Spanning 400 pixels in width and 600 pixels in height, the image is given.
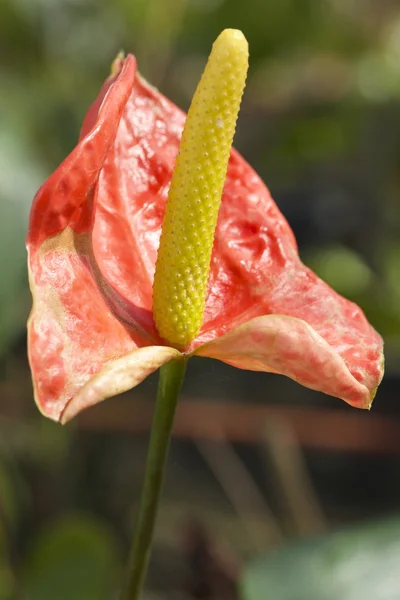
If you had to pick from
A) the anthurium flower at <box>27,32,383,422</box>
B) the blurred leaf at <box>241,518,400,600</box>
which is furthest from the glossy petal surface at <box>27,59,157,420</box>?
the blurred leaf at <box>241,518,400,600</box>

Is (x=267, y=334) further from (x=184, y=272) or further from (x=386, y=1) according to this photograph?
(x=386, y=1)

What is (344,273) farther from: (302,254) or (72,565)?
(72,565)

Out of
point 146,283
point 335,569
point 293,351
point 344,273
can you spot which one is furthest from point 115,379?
point 344,273

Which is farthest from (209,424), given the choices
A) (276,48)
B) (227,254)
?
(227,254)

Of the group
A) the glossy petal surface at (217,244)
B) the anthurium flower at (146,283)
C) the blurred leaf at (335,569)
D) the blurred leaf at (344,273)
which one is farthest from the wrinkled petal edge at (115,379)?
the blurred leaf at (344,273)

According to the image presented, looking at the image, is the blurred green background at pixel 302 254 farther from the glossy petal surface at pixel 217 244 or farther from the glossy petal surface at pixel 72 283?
the glossy petal surface at pixel 72 283
